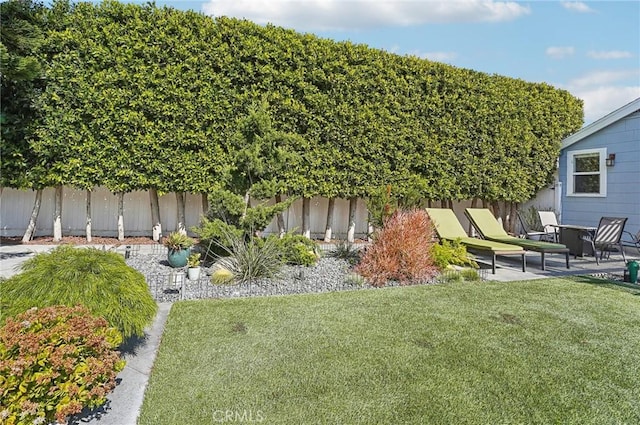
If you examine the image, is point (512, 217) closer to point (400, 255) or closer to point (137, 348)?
point (400, 255)

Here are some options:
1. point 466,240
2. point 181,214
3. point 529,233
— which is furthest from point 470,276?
point 181,214

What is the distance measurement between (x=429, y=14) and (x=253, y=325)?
8067 mm

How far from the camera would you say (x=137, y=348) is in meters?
3.38

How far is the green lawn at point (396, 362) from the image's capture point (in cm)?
247

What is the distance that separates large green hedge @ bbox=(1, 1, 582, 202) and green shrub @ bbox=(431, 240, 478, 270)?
3.02 m

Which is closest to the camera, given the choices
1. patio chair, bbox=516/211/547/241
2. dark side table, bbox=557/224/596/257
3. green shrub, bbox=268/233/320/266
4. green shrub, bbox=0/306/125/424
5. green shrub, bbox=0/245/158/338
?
green shrub, bbox=0/306/125/424

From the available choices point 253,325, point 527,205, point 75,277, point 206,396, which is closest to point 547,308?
point 253,325

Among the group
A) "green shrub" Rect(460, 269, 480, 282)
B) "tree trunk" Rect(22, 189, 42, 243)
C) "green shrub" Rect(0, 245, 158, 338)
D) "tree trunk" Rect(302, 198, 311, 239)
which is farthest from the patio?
"tree trunk" Rect(22, 189, 42, 243)

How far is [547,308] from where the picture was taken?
4.66m

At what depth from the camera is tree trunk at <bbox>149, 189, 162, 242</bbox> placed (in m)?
9.08

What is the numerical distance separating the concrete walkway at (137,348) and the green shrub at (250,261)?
135 cm

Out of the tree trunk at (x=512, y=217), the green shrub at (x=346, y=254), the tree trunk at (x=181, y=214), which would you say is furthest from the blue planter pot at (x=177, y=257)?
the tree trunk at (x=512, y=217)

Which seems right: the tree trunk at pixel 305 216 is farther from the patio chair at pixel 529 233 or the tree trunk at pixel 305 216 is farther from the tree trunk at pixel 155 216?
the patio chair at pixel 529 233

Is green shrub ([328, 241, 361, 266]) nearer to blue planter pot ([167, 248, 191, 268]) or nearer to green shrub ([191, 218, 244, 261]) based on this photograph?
green shrub ([191, 218, 244, 261])
